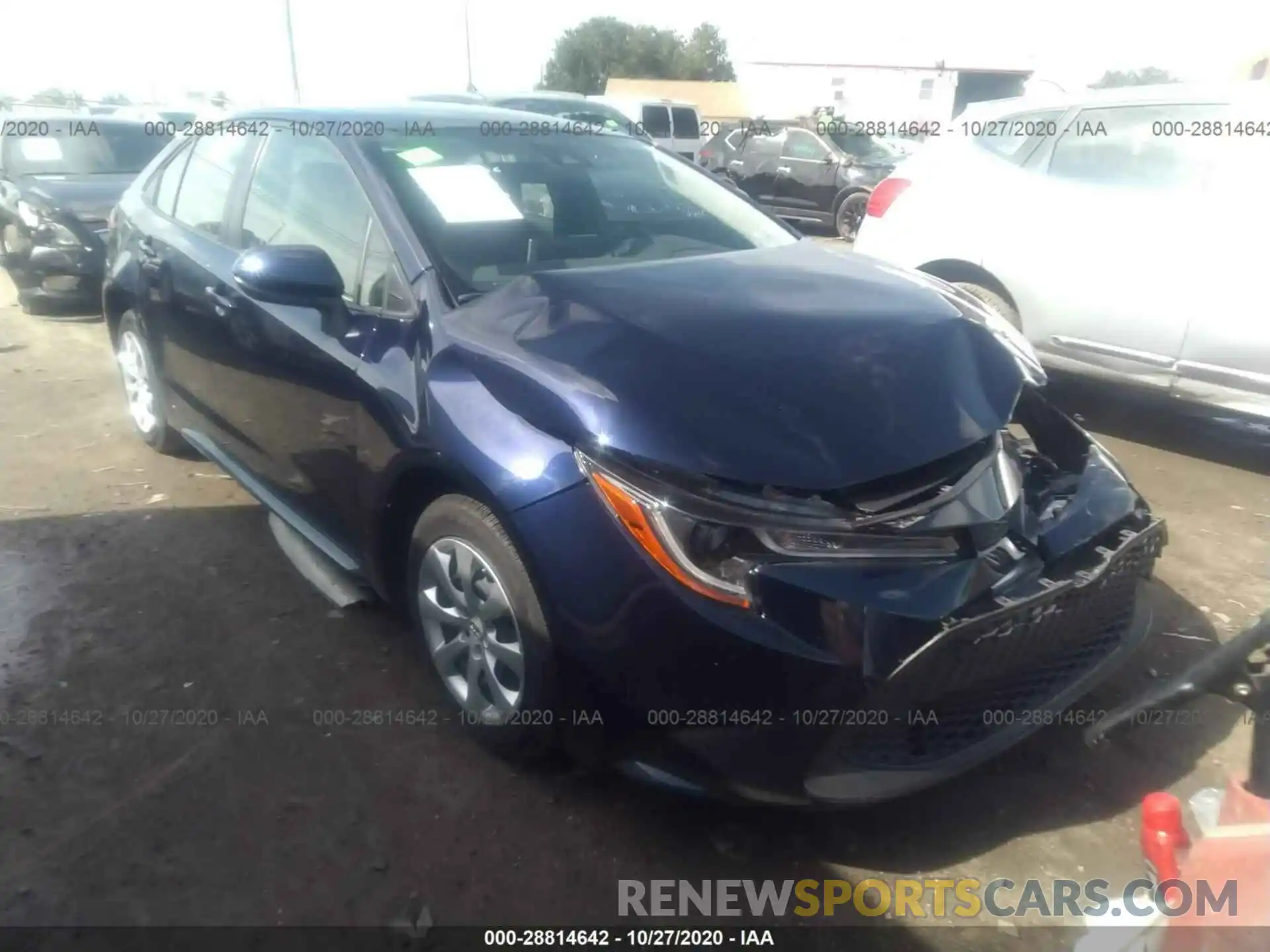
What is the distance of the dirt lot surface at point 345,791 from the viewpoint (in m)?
2.32

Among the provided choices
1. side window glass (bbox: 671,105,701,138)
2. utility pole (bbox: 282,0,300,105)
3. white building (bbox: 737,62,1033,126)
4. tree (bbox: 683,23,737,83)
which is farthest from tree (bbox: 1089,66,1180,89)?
utility pole (bbox: 282,0,300,105)

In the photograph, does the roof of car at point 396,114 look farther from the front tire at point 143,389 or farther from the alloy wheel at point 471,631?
the alloy wheel at point 471,631

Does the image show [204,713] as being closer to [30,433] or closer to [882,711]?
[882,711]

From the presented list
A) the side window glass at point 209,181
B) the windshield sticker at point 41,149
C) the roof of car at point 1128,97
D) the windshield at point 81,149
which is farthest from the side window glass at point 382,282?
the windshield sticker at point 41,149

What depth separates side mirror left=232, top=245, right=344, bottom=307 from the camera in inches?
109

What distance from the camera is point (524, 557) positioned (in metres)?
2.31

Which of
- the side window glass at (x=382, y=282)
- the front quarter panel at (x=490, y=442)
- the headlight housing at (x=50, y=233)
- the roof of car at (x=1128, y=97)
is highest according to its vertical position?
the roof of car at (x=1128, y=97)

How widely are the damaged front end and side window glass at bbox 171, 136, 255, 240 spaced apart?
239 centimetres

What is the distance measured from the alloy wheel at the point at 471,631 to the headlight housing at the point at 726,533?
1.63ft

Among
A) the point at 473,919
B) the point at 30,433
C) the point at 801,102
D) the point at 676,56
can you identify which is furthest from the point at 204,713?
the point at 676,56

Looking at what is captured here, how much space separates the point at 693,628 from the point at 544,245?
61.2 inches

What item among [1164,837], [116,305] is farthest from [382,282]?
[116,305]

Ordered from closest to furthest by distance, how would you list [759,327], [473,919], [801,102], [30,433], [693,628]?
[693,628] → [473,919] → [759,327] → [30,433] → [801,102]

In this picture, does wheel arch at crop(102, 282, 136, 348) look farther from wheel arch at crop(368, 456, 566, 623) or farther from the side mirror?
wheel arch at crop(368, 456, 566, 623)
